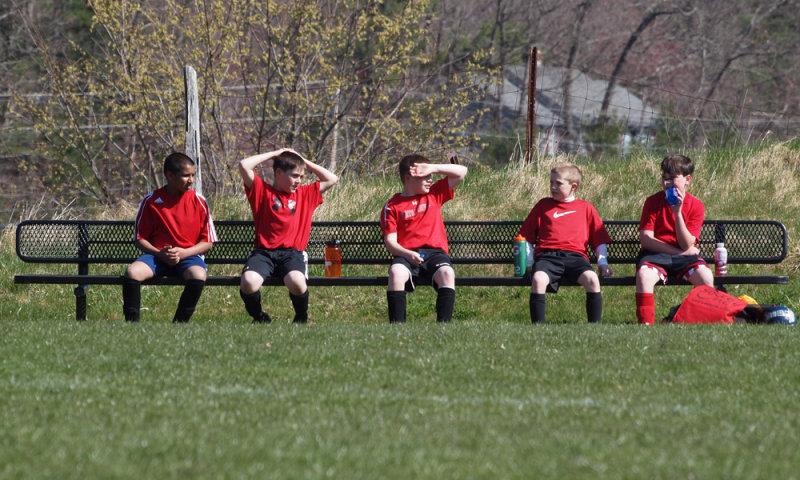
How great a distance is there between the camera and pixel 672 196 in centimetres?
695

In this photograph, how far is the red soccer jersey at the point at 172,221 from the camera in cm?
717

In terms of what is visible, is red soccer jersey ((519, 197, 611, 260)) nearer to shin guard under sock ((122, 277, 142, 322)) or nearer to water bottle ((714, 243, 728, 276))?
water bottle ((714, 243, 728, 276))

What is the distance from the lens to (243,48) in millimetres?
14594

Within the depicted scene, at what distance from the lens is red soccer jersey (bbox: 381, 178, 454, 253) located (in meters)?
7.21

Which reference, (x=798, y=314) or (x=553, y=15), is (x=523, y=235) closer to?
(x=798, y=314)

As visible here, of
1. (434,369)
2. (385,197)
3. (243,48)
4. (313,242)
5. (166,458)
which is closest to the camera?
(166,458)

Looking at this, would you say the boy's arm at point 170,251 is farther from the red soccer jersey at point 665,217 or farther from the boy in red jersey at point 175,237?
the red soccer jersey at point 665,217

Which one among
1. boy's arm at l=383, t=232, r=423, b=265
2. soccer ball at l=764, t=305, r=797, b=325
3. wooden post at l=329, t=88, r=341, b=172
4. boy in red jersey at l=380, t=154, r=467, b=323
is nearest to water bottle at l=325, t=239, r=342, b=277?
boy in red jersey at l=380, t=154, r=467, b=323

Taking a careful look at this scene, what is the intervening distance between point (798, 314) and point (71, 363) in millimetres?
6311

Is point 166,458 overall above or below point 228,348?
above

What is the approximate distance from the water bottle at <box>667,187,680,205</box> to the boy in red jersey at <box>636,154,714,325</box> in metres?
0.02

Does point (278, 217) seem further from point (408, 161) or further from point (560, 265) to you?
point (560, 265)

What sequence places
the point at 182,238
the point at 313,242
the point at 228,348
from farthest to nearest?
the point at 313,242 → the point at 182,238 → the point at 228,348

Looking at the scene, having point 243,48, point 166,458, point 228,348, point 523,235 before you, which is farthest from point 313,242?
point 243,48
